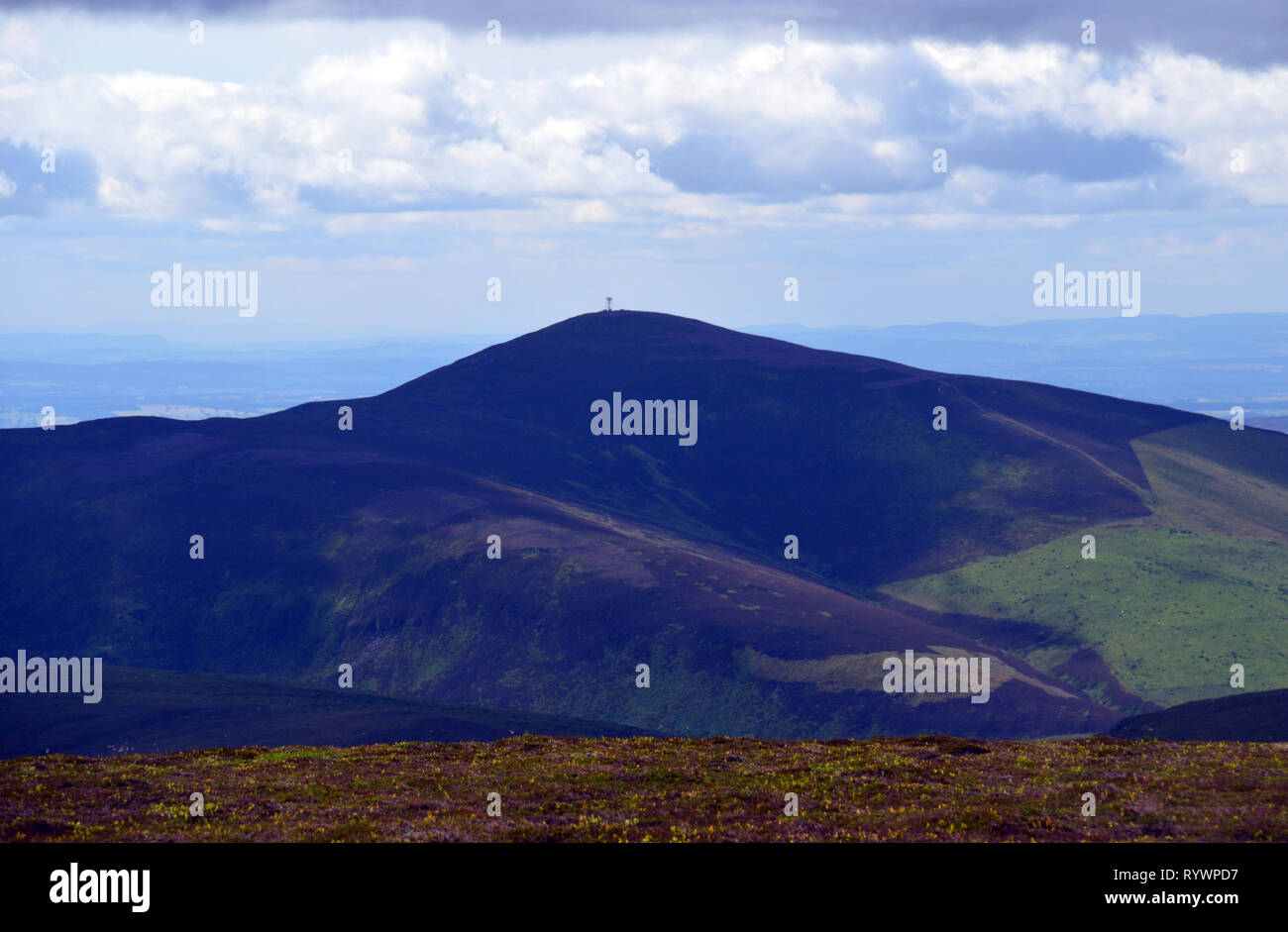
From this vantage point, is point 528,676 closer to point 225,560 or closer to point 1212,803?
point 225,560

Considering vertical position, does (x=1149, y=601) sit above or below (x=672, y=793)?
above

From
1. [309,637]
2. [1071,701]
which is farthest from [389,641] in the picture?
[1071,701]

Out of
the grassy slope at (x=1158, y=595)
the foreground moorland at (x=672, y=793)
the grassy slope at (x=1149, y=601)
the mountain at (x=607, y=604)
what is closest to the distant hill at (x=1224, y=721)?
the mountain at (x=607, y=604)

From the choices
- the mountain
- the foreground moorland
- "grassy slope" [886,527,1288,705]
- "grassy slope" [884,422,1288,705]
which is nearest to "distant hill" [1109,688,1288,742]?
the mountain

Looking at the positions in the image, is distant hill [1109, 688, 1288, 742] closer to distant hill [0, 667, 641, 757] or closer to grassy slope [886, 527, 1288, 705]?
grassy slope [886, 527, 1288, 705]

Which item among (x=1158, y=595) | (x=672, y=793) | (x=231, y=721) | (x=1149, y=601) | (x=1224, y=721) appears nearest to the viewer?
(x=672, y=793)

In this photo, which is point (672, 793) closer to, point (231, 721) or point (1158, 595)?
point (231, 721)

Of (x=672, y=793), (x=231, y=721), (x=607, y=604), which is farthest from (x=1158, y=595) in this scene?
(x=672, y=793)
